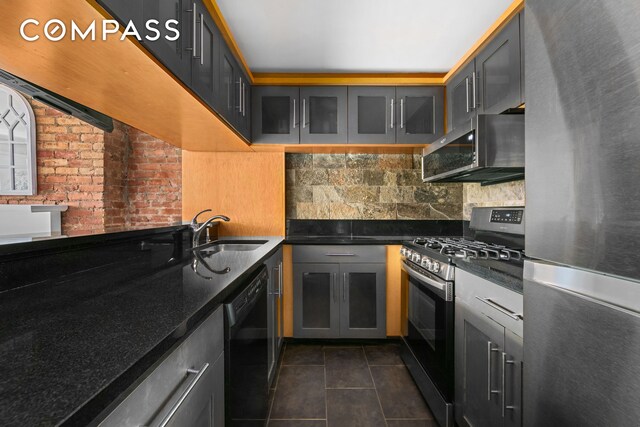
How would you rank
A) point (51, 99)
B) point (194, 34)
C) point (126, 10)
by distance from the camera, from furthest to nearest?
point (194, 34) → point (51, 99) → point (126, 10)

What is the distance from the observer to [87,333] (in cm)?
64

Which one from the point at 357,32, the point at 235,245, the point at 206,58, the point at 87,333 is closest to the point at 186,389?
the point at 87,333

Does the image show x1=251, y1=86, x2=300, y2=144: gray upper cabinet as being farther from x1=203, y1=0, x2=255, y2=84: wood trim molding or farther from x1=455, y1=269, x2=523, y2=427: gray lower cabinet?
x1=455, y1=269, x2=523, y2=427: gray lower cabinet

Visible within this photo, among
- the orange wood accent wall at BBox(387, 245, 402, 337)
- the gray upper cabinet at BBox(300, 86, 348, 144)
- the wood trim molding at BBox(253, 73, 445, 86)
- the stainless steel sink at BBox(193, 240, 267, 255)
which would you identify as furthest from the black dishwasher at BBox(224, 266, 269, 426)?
the wood trim molding at BBox(253, 73, 445, 86)

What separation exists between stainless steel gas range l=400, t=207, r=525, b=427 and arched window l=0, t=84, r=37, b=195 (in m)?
3.53

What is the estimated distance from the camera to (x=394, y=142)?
2.65 m

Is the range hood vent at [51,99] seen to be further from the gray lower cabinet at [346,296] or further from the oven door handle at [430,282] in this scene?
the oven door handle at [430,282]

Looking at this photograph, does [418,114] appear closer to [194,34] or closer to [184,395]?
[194,34]

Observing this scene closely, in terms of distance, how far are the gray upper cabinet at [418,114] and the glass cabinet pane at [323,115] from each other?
0.57 meters

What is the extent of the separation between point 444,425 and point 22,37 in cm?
246

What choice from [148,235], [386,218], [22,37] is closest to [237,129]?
[148,235]

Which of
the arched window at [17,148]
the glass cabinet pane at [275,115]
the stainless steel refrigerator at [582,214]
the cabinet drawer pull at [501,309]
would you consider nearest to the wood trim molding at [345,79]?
the glass cabinet pane at [275,115]

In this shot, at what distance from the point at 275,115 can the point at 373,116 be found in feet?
2.90

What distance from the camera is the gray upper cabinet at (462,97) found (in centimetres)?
219
